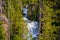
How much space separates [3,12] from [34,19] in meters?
3.15

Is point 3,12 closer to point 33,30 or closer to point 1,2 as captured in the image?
point 1,2

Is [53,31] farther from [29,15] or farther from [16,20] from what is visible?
[29,15]

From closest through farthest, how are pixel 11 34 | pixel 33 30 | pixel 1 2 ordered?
pixel 11 34 → pixel 1 2 → pixel 33 30

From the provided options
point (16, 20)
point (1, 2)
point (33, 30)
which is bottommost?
point (33, 30)

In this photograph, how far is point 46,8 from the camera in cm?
1079

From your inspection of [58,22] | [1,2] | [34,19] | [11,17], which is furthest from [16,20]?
[34,19]

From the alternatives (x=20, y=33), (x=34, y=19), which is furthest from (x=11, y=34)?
(x=34, y=19)

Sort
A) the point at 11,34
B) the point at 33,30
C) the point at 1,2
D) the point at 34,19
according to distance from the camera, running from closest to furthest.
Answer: the point at 11,34 → the point at 1,2 → the point at 33,30 → the point at 34,19

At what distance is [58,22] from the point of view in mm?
11094

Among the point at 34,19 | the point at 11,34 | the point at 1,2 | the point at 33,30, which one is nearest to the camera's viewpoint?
the point at 11,34

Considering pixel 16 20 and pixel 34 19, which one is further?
pixel 34 19

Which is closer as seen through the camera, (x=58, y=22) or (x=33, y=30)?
(x=58, y=22)

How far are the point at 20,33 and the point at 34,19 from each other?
332 centimetres

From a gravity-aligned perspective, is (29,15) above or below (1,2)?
below
